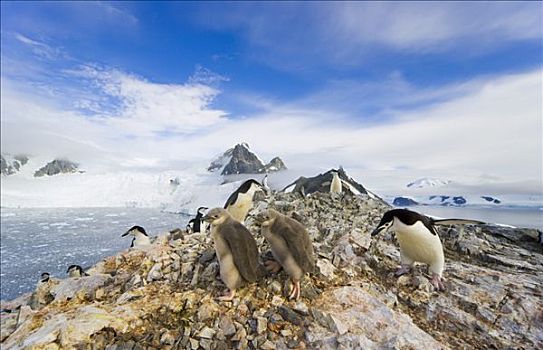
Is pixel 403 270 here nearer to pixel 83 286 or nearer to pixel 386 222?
pixel 386 222

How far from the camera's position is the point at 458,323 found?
3896mm

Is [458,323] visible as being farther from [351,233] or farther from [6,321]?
[6,321]

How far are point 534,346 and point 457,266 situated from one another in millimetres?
1695

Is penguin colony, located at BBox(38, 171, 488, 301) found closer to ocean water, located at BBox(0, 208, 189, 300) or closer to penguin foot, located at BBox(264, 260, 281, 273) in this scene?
penguin foot, located at BBox(264, 260, 281, 273)

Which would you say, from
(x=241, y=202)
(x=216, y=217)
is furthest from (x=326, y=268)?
(x=241, y=202)

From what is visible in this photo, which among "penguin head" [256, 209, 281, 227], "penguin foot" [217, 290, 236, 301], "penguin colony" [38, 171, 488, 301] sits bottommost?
"penguin foot" [217, 290, 236, 301]

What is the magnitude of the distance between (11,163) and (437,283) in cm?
16936

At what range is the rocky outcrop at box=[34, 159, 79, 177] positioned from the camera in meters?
131

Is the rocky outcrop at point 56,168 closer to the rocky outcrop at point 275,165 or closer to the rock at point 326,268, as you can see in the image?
the rocky outcrop at point 275,165

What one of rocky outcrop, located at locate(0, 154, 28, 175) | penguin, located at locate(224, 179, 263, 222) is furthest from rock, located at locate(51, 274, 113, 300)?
rocky outcrop, located at locate(0, 154, 28, 175)

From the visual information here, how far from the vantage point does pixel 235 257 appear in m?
4.05

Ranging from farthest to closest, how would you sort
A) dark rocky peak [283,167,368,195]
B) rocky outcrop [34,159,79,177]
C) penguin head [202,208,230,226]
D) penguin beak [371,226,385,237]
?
rocky outcrop [34,159,79,177] → dark rocky peak [283,167,368,195] → penguin beak [371,226,385,237] → penguin head [202,208,230,226]

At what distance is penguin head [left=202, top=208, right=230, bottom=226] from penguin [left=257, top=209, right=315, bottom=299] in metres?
0.50

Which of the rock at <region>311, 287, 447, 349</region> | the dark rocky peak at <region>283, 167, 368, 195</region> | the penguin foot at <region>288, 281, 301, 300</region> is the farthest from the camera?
the dark rocky peak at <region>283, 167, 368, 195</region>
